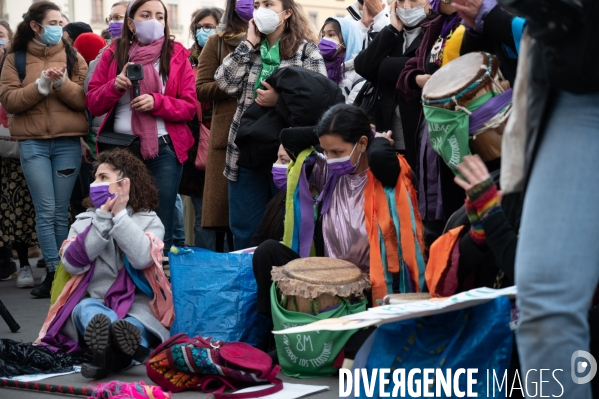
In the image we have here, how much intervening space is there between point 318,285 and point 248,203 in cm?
158

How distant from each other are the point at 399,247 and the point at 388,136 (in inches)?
23.7

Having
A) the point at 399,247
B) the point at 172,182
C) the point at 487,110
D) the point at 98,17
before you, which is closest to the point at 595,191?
the point at 487,110

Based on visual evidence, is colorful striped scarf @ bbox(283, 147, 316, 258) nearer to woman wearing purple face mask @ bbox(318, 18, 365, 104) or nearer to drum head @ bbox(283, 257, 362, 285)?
drum head @ bbox(283, 257, 362, 285)

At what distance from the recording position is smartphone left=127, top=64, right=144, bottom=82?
6.75 m

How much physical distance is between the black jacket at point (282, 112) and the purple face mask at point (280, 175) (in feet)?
0.78

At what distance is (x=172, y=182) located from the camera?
6848 millimetres

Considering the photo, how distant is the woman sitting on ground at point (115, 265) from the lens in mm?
5348

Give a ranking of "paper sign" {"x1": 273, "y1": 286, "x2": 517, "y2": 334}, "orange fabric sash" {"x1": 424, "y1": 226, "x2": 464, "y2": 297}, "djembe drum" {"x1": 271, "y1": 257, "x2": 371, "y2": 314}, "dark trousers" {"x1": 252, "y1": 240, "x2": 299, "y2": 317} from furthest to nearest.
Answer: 1. "dark trousers" {"x1": 252, "y1": 240, "x2": 299, "y2": 317}
2. "djembe drum" {"x1": 271, "y1": 257, "x2": 371, "y2": 314}
3. "orange fabric sash" {"x1": 424, "y1": 226, "x2": 464, "y2": 297}
4. "paper sign" {"x1": 273, "y1": 286, "x2": 517, "y2": 334}

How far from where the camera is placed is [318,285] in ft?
15.7

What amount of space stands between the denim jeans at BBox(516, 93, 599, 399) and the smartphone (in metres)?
4.82

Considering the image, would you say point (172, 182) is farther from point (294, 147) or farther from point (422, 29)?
point (422, 29)

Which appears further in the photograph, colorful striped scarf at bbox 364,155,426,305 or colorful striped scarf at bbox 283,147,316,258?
colorful striped scarf at bbox 283,147,316,258

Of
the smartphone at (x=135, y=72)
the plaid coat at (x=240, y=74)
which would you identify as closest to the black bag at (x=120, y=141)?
the smartphone at (x=135, y=72)

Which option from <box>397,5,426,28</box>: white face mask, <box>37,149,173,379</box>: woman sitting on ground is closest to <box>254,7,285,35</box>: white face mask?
<box>397,5,426,28</box>: white face mask
